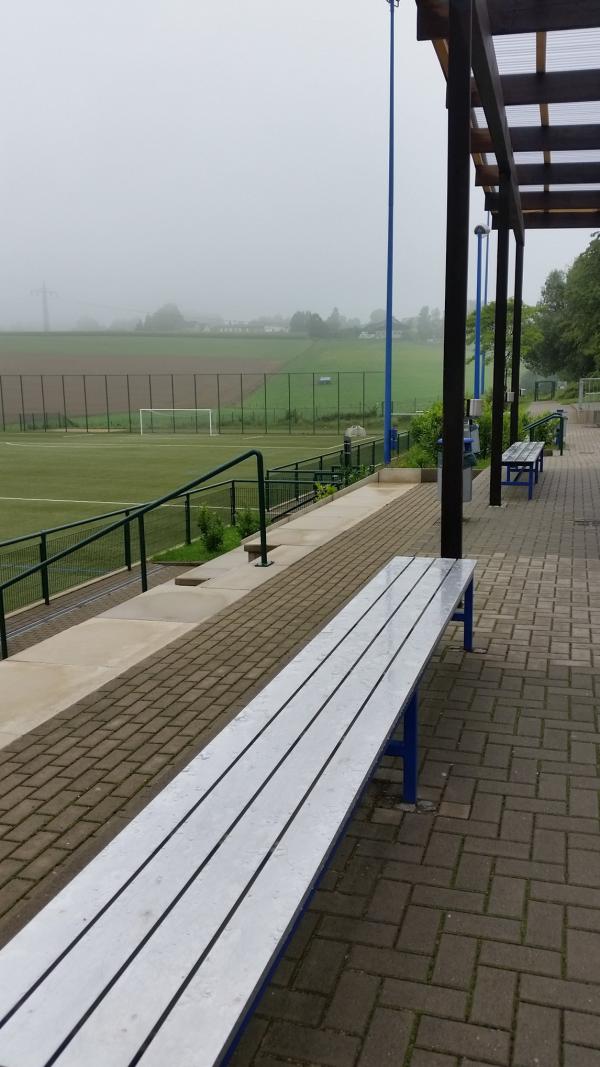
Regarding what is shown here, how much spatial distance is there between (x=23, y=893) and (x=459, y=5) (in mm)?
5418

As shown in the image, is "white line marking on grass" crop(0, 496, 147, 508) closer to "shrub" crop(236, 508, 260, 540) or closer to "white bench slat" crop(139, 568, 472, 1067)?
"shrub" crop(236, 508, 260, 540)

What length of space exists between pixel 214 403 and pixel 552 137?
4189 inches

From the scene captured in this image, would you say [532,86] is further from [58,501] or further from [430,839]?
[58,501]

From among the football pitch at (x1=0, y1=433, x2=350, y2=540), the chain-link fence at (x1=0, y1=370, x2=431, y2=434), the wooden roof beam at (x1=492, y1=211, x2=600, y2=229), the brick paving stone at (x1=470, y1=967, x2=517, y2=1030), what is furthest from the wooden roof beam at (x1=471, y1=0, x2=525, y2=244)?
the chain-link fence at (x1=0, y1=370, x2=431, y2=434)

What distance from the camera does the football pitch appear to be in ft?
76.4

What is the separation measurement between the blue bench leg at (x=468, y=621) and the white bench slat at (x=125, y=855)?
196cm

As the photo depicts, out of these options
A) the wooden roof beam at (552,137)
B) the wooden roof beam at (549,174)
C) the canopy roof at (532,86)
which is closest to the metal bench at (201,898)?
the canopy roof at (532,86)

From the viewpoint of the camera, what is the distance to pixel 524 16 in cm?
715

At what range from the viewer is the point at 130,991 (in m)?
1.64

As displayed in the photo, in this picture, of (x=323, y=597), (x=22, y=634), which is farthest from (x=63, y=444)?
(x=323, y=597)

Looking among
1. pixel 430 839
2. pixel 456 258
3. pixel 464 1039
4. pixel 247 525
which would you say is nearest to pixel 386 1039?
pixel 464 1039

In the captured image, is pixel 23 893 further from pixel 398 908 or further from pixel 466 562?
pixel 466 562

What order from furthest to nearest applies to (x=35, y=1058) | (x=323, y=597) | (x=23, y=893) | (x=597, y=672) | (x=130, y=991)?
(x=323, y=597) → (x=597, y=672) → (x=23, y=893) → (x=130, y=991) → (x=35, y=1058)

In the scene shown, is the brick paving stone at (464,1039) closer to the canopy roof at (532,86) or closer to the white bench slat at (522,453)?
the canopy roof at (532,86)
